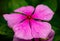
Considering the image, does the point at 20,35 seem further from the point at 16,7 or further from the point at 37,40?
the point at 16,7

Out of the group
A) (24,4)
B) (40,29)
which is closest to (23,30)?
(40,29)

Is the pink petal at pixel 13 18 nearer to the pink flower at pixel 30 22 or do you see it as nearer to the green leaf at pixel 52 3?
the pink flower at pixel 30 22

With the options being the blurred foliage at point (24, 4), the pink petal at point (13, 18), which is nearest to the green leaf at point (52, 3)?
the blurred foliage at point (24, 4)

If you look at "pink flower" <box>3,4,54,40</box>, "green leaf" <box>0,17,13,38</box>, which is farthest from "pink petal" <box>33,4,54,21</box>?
"green leaf" <box>0,17,13,38</box>

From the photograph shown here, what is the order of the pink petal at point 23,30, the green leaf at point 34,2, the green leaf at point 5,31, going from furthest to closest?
the green leaf at point 34,2 < the green leaf at point 5,31 < the pink petal at point 23,30

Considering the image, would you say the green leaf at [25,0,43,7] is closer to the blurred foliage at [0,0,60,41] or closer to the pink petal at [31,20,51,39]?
the blurred foliage at [0,0,60,41]

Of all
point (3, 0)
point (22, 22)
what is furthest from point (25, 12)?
point (3, 0)

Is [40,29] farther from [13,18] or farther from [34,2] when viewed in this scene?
[34,2]
